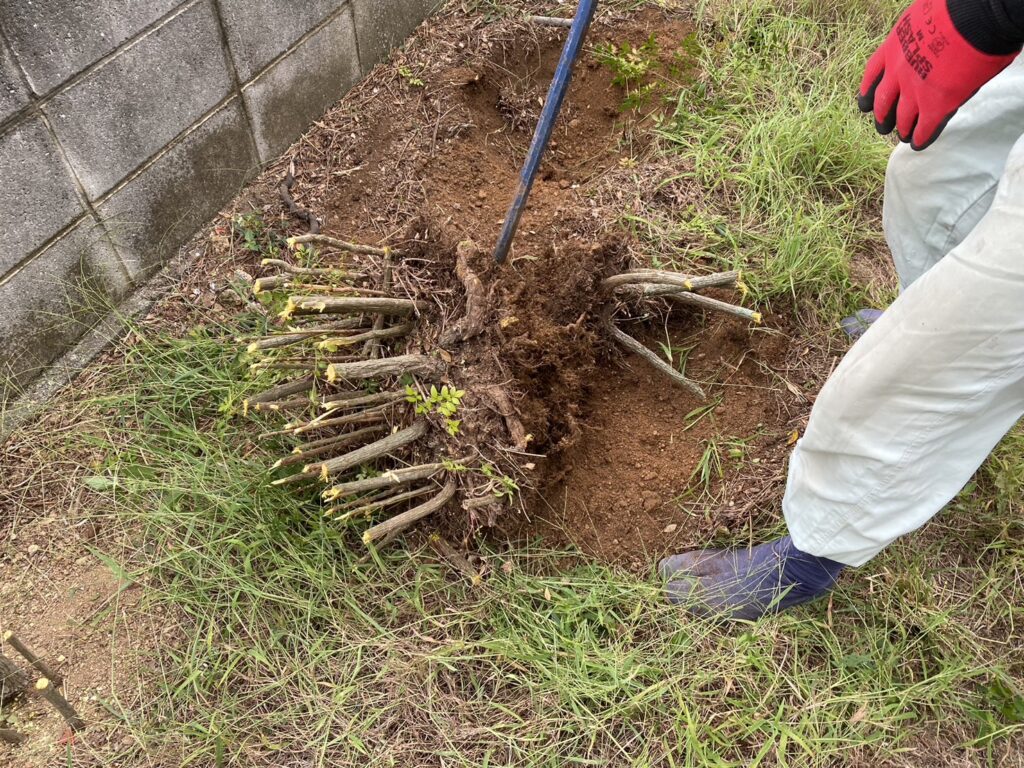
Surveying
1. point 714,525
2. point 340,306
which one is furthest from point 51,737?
point 714,525

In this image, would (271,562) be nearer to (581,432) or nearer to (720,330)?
(581,432)

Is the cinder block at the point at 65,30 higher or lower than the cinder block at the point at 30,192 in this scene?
higher

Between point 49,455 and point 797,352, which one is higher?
point 797,352

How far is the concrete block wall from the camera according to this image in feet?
5.82

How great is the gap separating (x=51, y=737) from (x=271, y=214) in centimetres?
162

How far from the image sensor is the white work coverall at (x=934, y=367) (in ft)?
3.76

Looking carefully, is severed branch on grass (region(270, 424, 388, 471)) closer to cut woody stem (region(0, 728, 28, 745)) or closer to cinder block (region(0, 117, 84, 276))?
cut woody stem (region(0, 728, 28, 745))

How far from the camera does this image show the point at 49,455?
1953mm

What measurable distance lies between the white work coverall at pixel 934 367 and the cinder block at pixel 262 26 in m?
1.89

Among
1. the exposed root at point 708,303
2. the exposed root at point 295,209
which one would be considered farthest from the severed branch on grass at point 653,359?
the exposed root at point 295,209

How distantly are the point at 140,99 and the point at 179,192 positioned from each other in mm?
308

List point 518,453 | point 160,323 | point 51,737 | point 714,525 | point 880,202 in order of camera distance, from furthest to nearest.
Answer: point 880,202, point 160,323, point 714,525, point 518,453, point 51,737

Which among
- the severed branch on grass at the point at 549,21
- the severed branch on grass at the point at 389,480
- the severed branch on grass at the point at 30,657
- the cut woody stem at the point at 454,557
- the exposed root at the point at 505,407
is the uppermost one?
the severed branch on grass at the point at 549,21

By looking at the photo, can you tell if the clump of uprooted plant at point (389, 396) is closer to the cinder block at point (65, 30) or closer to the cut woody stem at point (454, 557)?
the cut woody stem at point (454, 557)
